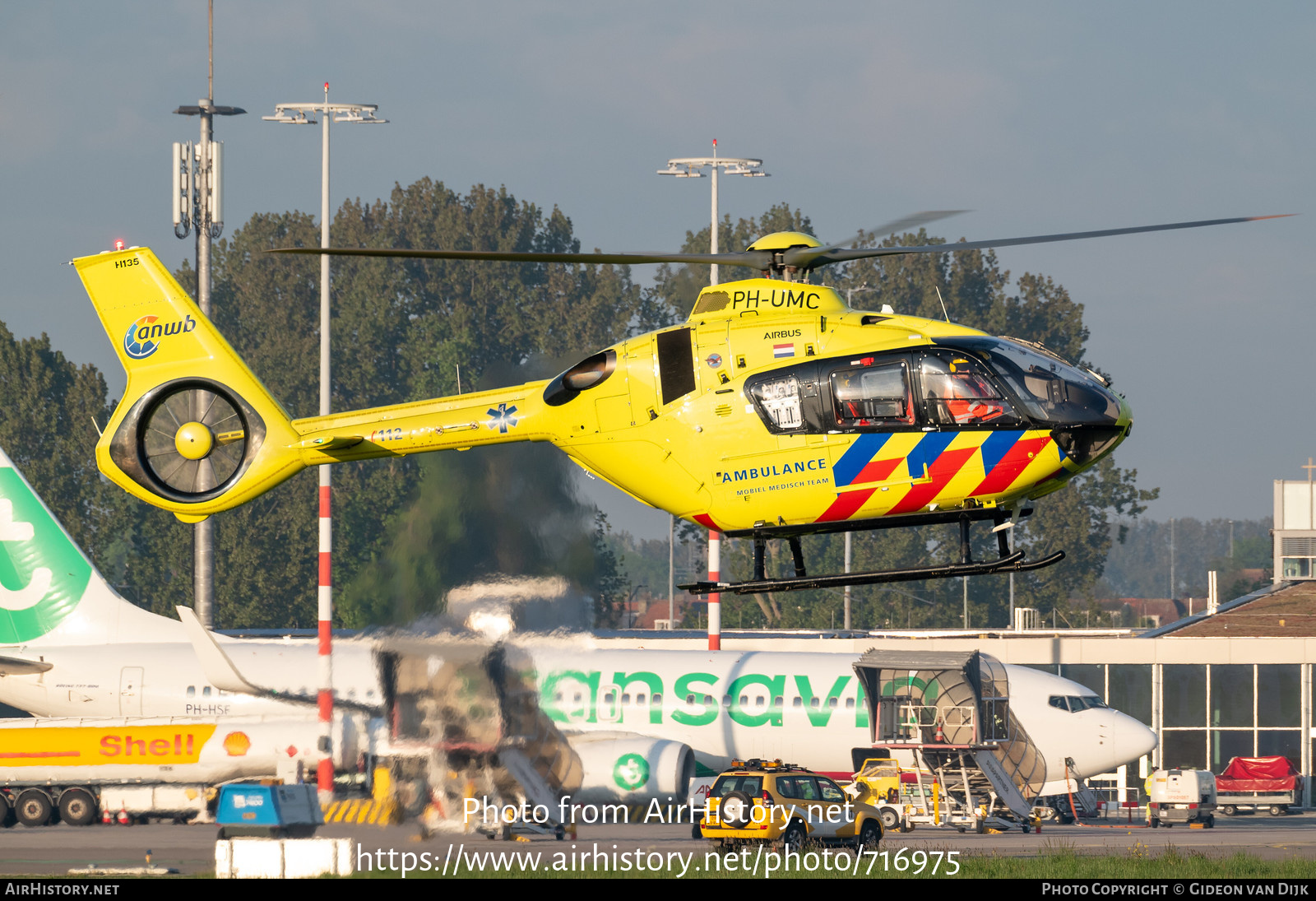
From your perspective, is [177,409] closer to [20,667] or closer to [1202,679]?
[20,667]

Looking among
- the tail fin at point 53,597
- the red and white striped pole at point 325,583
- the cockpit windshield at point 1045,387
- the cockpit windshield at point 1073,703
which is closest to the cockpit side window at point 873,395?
the cockpit windshield at point 1045,387

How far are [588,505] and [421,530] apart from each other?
453 cm

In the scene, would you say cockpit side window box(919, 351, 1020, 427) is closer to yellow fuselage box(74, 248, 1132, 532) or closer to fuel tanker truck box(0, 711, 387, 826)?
yellow fuselage box(74, 248, 1132, 532)

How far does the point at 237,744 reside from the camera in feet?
128

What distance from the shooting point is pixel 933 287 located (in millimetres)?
92375

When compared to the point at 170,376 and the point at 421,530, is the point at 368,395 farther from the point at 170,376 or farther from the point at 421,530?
the point at 170,376

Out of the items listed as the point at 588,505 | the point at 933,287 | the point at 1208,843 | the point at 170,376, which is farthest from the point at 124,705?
the point at 933,287

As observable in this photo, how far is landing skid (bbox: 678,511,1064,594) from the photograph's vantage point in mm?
19422

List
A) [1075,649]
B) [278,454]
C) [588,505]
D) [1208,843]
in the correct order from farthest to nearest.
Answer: [1075,649] < [588,505] < [1208,843] < [278,454]

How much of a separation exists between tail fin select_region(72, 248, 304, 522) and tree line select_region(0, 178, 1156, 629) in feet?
171

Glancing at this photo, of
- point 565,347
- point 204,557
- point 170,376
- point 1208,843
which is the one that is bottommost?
point 1208,843

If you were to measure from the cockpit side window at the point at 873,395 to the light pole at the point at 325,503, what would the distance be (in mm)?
19249
